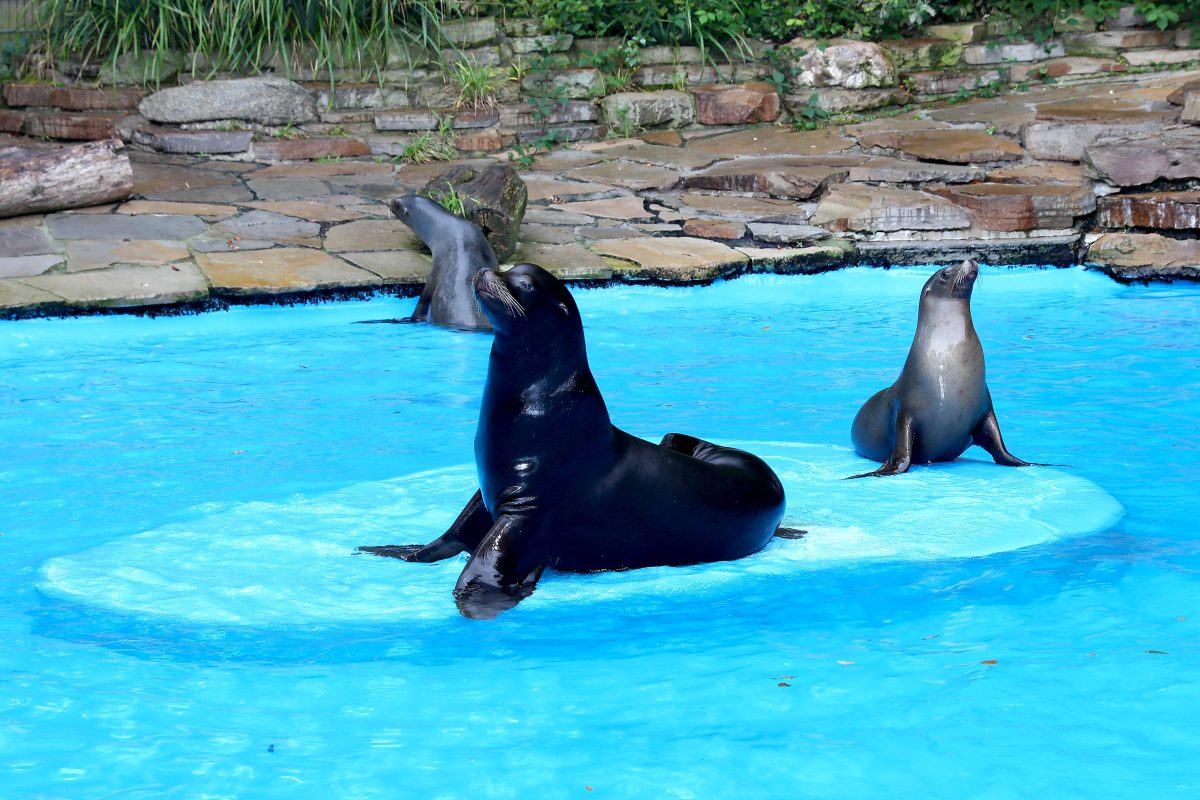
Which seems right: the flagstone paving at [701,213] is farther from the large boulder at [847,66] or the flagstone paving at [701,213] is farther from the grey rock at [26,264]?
the large boulder at [847,66]

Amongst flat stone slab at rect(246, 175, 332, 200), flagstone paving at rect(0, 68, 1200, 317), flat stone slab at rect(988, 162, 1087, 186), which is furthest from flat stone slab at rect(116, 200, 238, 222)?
flat stone slab at rect(988, 162, 1087, 186)

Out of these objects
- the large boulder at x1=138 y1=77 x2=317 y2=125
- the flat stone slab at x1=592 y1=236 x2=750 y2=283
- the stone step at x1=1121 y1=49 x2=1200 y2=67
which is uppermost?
the stone step at x1=1121 y1=49 x2=1200 y2=67

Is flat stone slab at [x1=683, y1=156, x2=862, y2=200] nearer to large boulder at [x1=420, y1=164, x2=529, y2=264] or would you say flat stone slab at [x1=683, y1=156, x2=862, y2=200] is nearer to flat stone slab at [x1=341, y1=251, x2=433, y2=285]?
large boulder at [x1=420, y1=164, x2=529, y2=264]

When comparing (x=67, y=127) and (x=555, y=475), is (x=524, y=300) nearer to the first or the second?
(x=555, y=475)

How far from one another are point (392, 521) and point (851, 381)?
2923 millimetres

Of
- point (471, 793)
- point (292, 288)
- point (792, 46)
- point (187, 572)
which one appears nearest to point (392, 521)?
point (187, 572)

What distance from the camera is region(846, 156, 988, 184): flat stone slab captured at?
909 centimetres

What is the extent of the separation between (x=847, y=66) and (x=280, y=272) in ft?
18.6

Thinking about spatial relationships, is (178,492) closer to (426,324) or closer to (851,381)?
(426,324)

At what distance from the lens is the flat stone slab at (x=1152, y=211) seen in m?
8.12

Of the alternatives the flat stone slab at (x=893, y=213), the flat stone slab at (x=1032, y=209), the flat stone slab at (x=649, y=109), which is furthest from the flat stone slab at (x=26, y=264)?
the flat stone slab at (x=1032, y=209)

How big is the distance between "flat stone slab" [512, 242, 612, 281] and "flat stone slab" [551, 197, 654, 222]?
69 centimetres

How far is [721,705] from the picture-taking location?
3020 mm

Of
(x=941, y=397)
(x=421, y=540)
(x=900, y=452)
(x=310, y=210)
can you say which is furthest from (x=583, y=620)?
(x=310, y=210)
